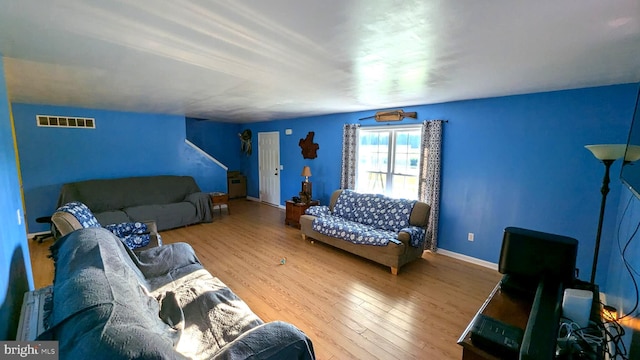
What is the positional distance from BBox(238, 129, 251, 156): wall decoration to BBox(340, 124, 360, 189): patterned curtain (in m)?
3.49

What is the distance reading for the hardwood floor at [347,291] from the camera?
201cm

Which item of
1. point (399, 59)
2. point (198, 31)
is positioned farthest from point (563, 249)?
point (198, 31)

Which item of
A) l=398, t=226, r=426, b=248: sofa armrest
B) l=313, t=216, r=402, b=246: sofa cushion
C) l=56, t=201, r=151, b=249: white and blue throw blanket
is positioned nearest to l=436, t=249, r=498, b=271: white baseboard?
l=398, t=226, r=426, b=248: sofa armrest

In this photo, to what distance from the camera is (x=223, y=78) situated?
245cm

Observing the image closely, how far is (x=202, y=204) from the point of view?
4.96 meters

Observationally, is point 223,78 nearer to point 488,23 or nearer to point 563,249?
point 488,23

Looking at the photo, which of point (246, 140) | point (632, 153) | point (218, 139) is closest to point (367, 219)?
point (632, 153)

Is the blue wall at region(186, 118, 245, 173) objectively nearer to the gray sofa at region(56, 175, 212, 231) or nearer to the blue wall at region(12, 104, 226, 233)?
the blue wall at region(12, 104, 226, 233)

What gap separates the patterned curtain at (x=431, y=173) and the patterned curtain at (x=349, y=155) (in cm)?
124

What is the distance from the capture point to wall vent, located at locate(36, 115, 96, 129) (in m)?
4.12

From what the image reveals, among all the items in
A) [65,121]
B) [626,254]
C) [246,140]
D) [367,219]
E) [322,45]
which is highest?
[322,45]

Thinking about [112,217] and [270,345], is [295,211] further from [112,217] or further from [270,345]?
[270,345]

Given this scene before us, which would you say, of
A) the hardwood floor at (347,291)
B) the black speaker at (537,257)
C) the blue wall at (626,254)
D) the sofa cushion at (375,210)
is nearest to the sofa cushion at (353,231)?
the sofa cushion at (375,210)

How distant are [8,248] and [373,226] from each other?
3553 millimetres
